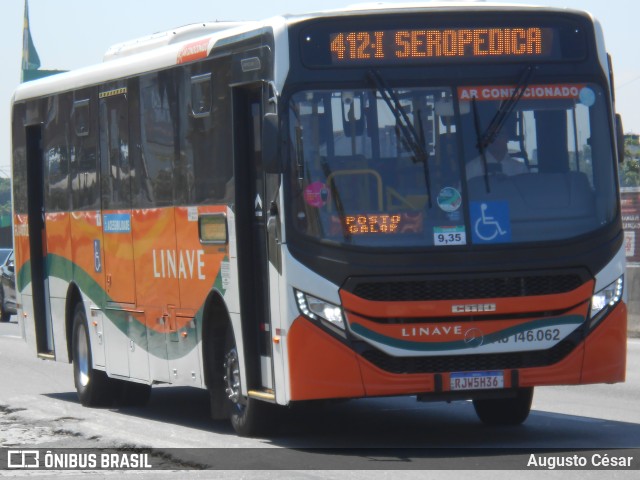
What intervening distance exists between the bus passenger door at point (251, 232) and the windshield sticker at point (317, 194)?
0.82 meters

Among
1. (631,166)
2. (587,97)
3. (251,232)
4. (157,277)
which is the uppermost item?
(587,97)

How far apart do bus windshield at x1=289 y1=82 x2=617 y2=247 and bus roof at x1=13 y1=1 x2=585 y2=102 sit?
63 centimetres

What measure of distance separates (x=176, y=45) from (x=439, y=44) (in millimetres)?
3121

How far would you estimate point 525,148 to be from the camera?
11039 millimetres

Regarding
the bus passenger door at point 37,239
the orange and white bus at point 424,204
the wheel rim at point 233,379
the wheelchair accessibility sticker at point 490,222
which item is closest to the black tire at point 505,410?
the orange and white bus at point 424,204

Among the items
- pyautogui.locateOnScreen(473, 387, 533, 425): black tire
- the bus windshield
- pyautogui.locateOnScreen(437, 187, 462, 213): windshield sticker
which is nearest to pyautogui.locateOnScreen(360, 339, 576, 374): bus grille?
the bus windshield

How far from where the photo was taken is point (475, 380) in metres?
10.9

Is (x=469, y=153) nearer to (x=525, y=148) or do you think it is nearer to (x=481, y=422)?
(x=525, y=148)

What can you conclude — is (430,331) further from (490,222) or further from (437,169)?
(437,169)

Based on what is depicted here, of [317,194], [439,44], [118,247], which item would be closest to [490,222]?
[317,194]

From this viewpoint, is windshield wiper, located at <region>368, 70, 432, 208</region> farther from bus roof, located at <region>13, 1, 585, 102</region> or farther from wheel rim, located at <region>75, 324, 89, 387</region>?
wheel rim, located at <region>75, 324, 89, 387</region>

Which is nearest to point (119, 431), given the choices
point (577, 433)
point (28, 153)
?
point (577, 433)

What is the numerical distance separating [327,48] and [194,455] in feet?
10.4

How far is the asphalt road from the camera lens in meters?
10.7
